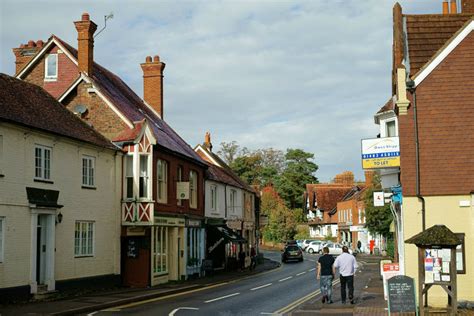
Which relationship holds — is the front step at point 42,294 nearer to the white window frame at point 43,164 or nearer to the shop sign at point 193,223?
the white window frame at point 43,164

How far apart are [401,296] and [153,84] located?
92.0 feet

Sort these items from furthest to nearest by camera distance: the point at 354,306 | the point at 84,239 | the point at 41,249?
the point at 84,239
the point at 41,249
the point at 354,306

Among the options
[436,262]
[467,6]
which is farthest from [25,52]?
[436,262]

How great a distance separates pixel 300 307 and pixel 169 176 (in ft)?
44.3

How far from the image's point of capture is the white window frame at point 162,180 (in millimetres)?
30252

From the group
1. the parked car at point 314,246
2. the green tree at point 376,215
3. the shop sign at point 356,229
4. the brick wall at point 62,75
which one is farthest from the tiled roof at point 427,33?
the shop sign at point 356,229

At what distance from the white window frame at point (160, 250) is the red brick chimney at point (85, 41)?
8238 mm

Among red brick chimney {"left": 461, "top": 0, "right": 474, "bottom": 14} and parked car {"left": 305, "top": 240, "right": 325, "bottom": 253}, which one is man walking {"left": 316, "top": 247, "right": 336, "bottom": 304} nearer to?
red brick chimney {"left": 461, "top": 0, "right": 474, "bottom": 14}

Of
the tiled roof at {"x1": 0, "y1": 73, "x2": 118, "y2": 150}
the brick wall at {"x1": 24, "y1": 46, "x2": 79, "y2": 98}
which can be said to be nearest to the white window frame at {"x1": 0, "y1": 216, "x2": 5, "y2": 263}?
the tiled roof at {"x1": 0, "y1": 73, "x2": 118, "y2": 150}

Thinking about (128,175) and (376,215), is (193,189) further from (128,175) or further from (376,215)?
(376,215)

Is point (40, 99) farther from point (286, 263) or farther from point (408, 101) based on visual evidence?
point (286, 263)

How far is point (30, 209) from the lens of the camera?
2141cm

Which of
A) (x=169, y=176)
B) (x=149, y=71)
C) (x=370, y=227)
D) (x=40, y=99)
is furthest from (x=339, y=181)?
(x=40, y=99)

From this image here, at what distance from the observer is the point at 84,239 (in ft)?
83.3
